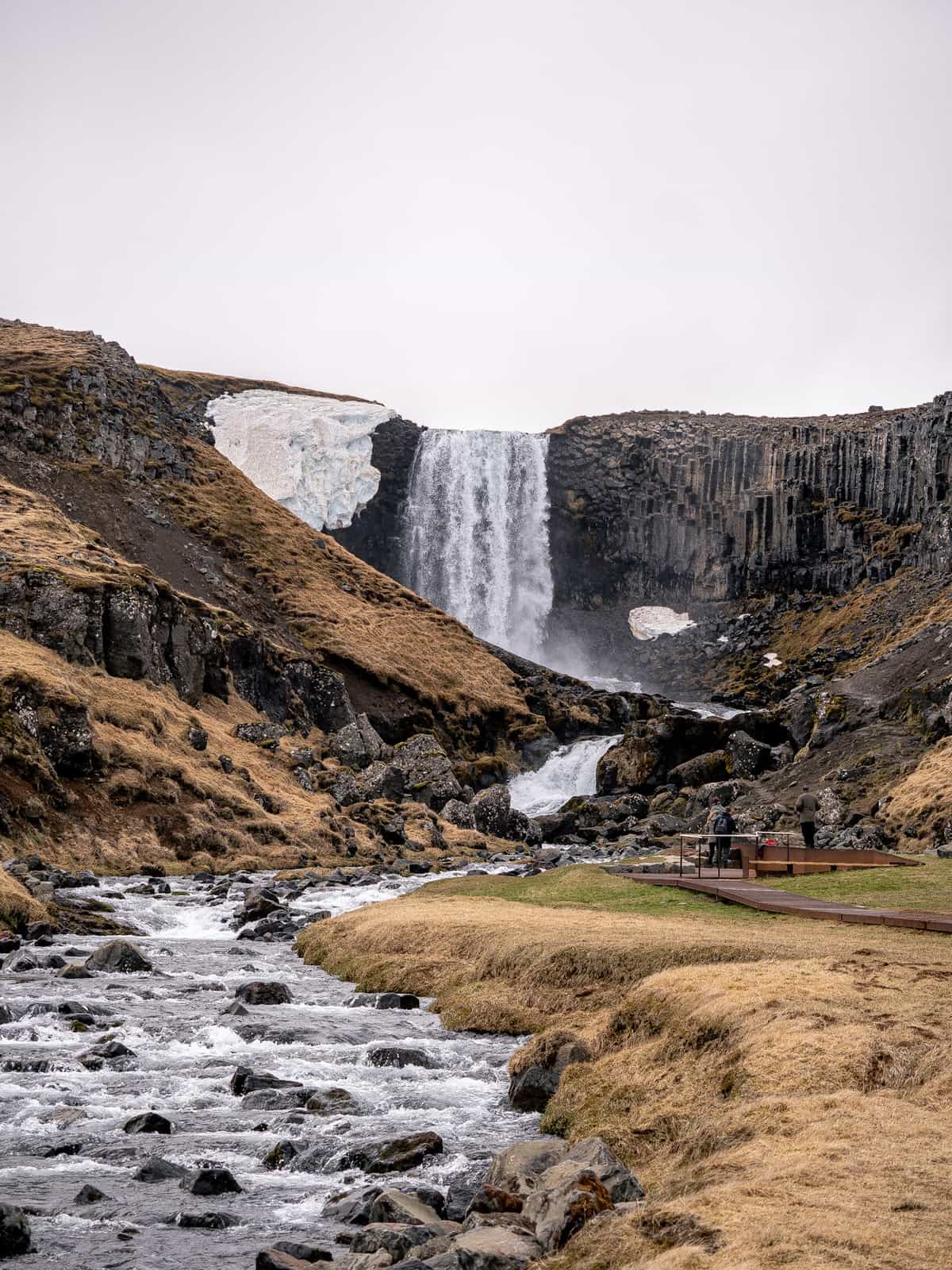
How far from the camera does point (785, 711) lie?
75.1 m

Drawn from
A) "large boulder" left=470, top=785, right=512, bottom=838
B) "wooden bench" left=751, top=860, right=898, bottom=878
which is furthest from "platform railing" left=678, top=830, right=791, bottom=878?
"large boulder" left=470, top=785, right=512, bottom=838

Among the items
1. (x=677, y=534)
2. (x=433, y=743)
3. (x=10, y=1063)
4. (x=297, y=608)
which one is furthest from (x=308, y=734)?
(x=677, y=534)

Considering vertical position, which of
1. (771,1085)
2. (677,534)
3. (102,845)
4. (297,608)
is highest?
(677,534)

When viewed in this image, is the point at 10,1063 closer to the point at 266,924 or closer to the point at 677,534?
the point at 266,924

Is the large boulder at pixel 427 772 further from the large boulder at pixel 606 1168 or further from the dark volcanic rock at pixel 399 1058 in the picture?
the large boulder at pixel 606 1168

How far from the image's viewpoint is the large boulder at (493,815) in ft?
207

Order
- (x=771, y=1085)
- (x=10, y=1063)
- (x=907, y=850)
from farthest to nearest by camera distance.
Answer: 1. (x=907, y=850)
2. (x=10, y=1063)
3. (x=771, y=1085)

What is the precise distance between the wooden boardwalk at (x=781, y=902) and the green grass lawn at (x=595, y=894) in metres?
0.21

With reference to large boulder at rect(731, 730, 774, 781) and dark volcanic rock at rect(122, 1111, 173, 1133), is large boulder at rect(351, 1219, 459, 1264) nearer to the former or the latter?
dark volcanic rock at rect(122, 1111, 173, 1133)

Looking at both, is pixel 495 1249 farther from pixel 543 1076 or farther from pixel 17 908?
pixel 17 908

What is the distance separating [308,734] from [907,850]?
40.5 m

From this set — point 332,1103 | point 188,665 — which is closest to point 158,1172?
point 332,1103

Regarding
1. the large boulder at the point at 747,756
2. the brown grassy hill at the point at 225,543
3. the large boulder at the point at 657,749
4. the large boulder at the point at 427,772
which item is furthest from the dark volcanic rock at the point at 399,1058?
the brown grassy hill at the point at 225,543

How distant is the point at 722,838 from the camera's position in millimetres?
32156
